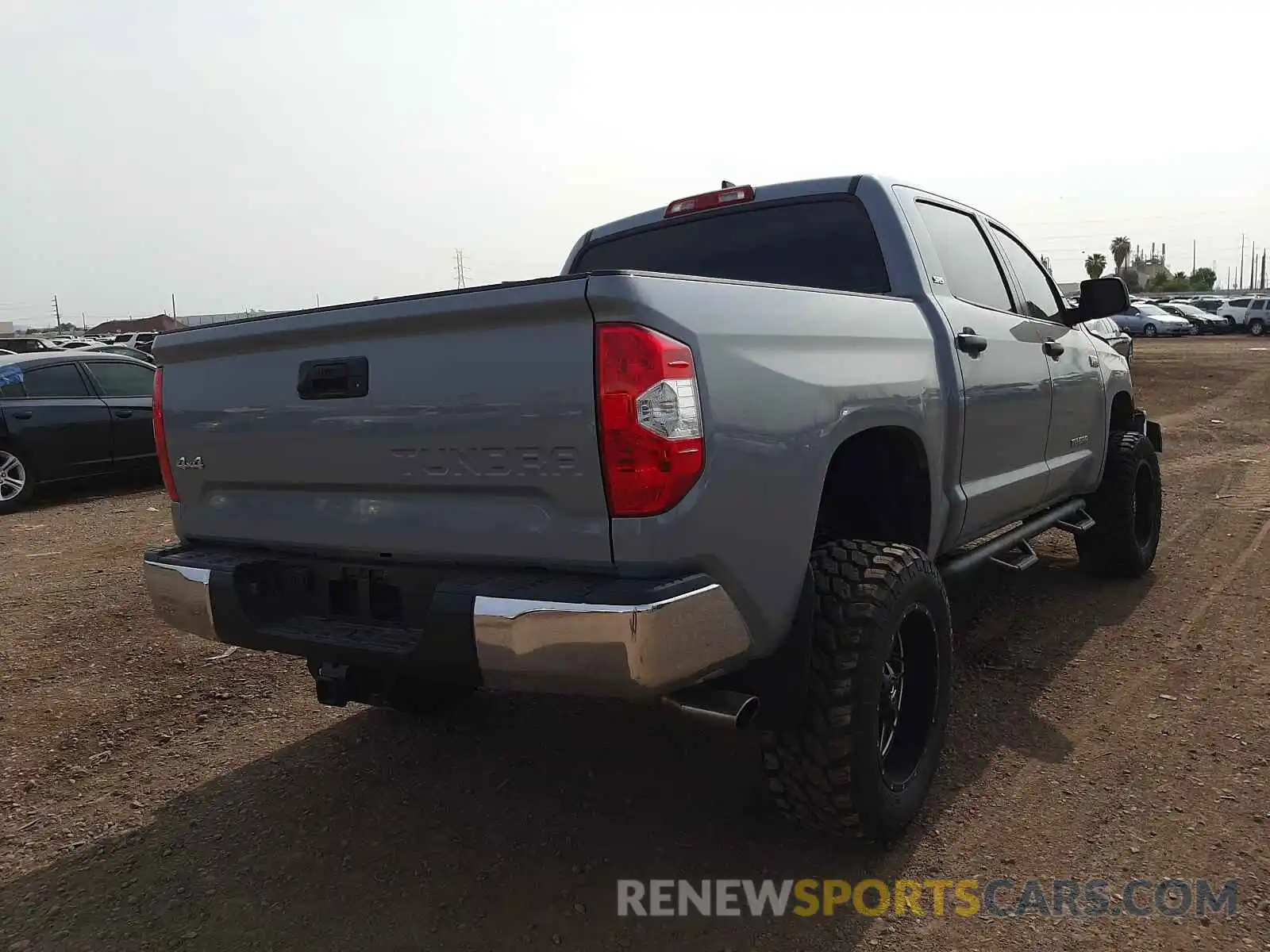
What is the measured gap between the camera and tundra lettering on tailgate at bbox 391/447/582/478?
2203 millimetres

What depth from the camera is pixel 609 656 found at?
6.76ft

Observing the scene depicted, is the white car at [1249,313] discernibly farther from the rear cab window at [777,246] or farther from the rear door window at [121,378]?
the rear cab window at [777,246]

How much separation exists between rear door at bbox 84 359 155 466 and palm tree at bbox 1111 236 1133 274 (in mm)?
123093

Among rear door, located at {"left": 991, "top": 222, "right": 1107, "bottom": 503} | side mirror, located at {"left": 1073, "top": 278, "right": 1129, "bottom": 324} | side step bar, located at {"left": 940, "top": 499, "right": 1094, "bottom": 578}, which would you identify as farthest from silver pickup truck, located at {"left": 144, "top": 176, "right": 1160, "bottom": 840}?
side mirror, located at {"left": 1073, "top": 278, "right": 1129, "bottom": 324}

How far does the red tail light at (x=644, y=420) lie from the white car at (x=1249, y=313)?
1815 inches

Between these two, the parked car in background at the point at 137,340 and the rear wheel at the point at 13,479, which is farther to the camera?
the parked car in background at the point at 137,340

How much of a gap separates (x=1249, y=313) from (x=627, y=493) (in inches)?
1845

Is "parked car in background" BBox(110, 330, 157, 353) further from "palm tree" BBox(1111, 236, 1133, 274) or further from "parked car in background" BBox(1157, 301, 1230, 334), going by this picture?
"palm tree" BBox(1111, 236, 1133, 274)

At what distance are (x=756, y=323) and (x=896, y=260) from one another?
50.4 inches

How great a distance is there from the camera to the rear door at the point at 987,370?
11.5ft

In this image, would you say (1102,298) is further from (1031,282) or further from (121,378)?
(121,378)

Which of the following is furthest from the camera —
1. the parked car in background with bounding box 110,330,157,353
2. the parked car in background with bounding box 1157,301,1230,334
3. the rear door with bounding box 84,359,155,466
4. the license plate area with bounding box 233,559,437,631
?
the parked car in background with bounding box 1157,301,1230,334

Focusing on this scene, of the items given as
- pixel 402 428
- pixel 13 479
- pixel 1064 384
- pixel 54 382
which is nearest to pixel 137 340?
pixel 54 382

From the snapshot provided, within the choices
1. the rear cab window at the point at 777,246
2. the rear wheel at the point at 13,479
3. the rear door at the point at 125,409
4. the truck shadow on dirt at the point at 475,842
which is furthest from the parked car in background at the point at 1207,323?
the truck shadow on dirt at the point at 475,842
